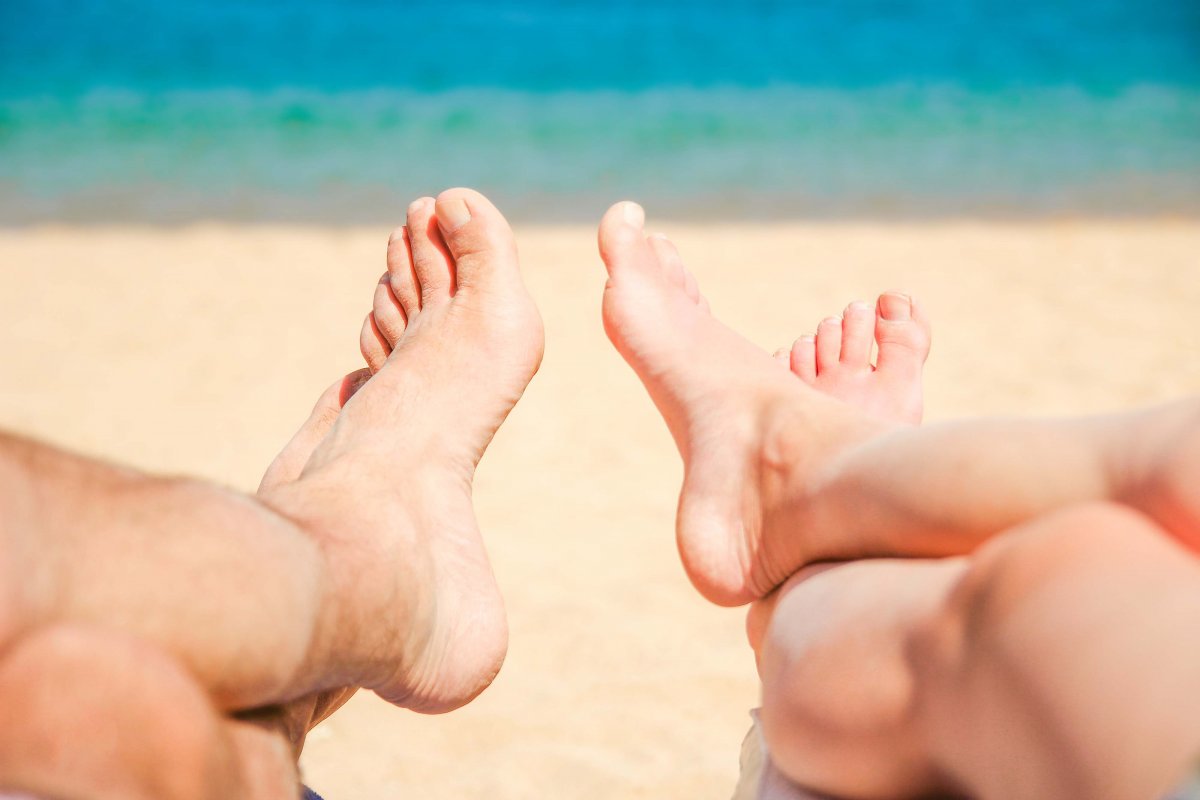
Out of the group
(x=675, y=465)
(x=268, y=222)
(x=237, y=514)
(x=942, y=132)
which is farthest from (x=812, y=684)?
(x=942, y=132)

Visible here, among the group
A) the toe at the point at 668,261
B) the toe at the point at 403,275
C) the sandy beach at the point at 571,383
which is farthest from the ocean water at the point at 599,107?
the toe at the point at 668,261

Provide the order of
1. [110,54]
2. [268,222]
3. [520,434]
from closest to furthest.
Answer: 1. [520,434]
2. [268,222]
3. [110,54]

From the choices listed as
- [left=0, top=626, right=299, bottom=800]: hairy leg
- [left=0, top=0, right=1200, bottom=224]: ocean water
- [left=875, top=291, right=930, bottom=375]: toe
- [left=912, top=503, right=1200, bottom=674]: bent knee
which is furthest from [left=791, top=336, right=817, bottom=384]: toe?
[left=0, top=0, right=1200, bottom=224]: ocean water

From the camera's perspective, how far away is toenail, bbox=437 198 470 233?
69.5 inches

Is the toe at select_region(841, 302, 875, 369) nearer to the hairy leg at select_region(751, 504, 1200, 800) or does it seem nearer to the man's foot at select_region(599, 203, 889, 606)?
the man's foot at select_region(599, 203, 889, 606)

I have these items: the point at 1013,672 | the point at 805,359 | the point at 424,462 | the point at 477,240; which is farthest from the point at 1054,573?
the point at 477,240

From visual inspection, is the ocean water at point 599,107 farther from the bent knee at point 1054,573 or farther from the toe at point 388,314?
the bent knee at point 1054,573

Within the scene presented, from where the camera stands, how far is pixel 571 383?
3.18 meters

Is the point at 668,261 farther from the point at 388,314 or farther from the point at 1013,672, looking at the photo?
the point at 1013,672

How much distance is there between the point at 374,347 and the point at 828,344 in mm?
720

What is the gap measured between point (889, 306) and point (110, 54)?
8047mm

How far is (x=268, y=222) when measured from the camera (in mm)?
5137

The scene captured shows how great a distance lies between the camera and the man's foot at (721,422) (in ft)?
4.20

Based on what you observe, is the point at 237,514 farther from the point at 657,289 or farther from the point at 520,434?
the point at 520,434
